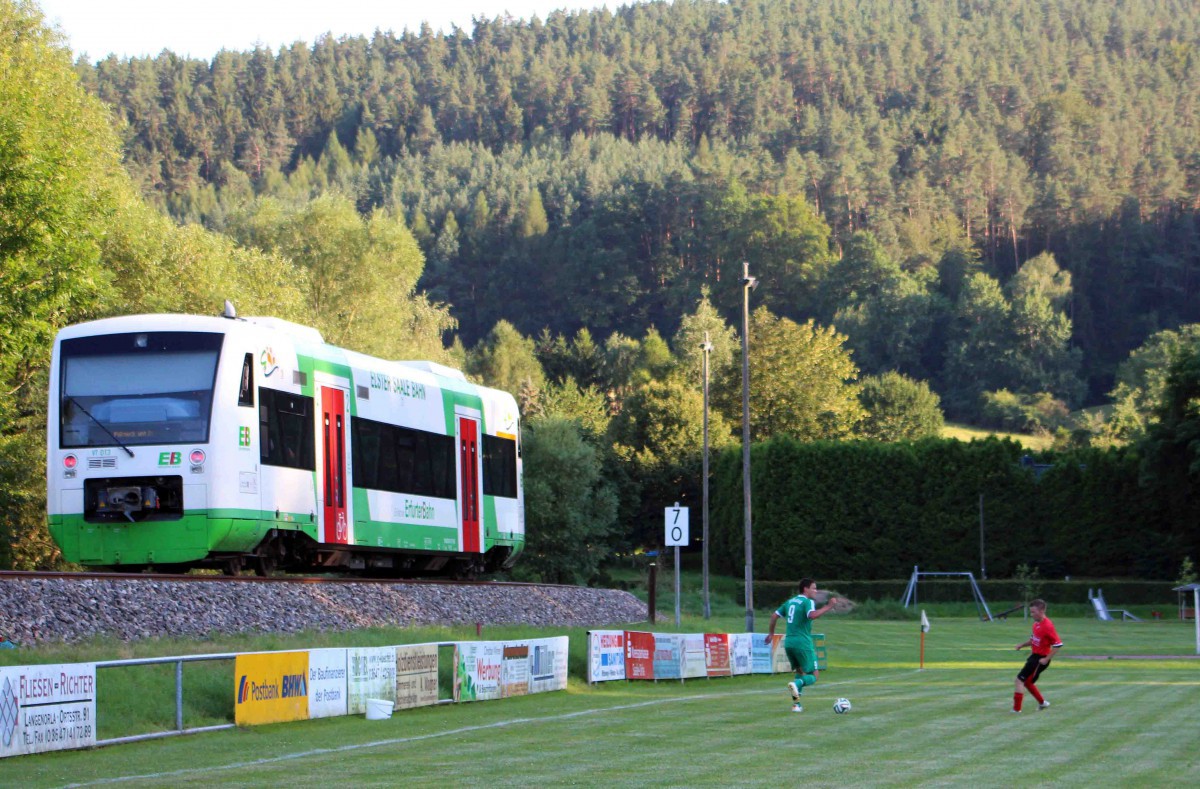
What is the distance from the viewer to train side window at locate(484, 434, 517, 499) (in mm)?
34969

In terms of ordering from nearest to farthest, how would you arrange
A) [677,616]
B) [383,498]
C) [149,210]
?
1. [383,498]
2. [677,616]
3. [149,210]

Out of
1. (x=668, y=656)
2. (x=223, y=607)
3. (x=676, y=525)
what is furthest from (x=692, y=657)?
(x=223, y=607)

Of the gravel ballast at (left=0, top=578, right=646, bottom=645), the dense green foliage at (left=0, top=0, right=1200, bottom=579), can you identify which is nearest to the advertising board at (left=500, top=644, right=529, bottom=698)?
the gravel ballast at (left=0, top=578, right=646, bottom=645)

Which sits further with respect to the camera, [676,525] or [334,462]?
[676,525]

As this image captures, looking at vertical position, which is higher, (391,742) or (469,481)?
(469,481)

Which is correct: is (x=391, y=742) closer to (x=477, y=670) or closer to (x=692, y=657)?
(x=477, y=670)

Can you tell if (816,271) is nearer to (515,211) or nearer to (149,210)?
(515,211)

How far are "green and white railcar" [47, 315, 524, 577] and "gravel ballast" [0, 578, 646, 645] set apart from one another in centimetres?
127

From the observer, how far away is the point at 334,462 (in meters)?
27.6

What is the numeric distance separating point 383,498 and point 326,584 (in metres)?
3.84

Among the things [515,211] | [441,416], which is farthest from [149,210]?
[515,211]

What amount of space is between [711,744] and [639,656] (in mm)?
11573

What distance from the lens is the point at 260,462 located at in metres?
24.9

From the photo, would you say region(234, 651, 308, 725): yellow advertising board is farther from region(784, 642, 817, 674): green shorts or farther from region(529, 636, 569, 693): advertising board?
region(784, 642, 817, 674): green shorts
